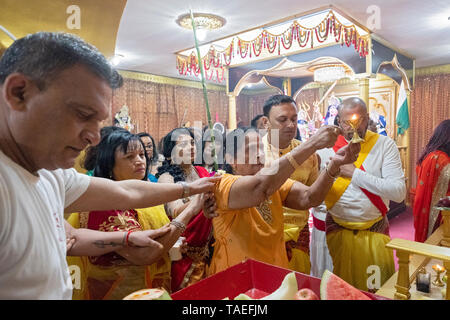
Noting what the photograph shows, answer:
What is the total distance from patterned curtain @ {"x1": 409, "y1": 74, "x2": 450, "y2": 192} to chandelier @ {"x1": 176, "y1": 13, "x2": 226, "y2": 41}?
5179 millimetres

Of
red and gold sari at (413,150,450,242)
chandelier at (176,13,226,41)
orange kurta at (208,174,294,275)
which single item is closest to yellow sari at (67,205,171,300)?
orange kurta at (208,174,294,275)

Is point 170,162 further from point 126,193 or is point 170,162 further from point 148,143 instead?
point 126,193

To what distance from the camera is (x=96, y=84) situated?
0.71 metres

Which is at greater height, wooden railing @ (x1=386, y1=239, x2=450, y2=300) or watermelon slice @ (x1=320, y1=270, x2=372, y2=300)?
watermelon slice @ (x1=320, y1=270, x2=372, y2=300)

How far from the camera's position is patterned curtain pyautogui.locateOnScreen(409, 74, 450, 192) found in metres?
6.82

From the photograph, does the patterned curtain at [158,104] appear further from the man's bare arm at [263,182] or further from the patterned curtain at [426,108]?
the man's bare arm at [263,182]

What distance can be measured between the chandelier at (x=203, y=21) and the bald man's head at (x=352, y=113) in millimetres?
2551

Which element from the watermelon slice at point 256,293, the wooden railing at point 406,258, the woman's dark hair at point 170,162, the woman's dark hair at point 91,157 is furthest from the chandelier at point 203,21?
the watermelon slice at point 256,293

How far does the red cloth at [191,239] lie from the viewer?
182 centimetres

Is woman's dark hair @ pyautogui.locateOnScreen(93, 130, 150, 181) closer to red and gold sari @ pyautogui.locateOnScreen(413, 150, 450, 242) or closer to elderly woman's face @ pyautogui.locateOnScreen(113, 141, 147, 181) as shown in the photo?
elderly woman's face @ pyautogui.locateOnScreen(113, 141, 147, 181)

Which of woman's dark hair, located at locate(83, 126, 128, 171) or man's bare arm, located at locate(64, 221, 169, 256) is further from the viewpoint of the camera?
woman's dark hair, located at locate(83, 126, 128, 171)

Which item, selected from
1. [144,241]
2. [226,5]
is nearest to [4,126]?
[144,241]
